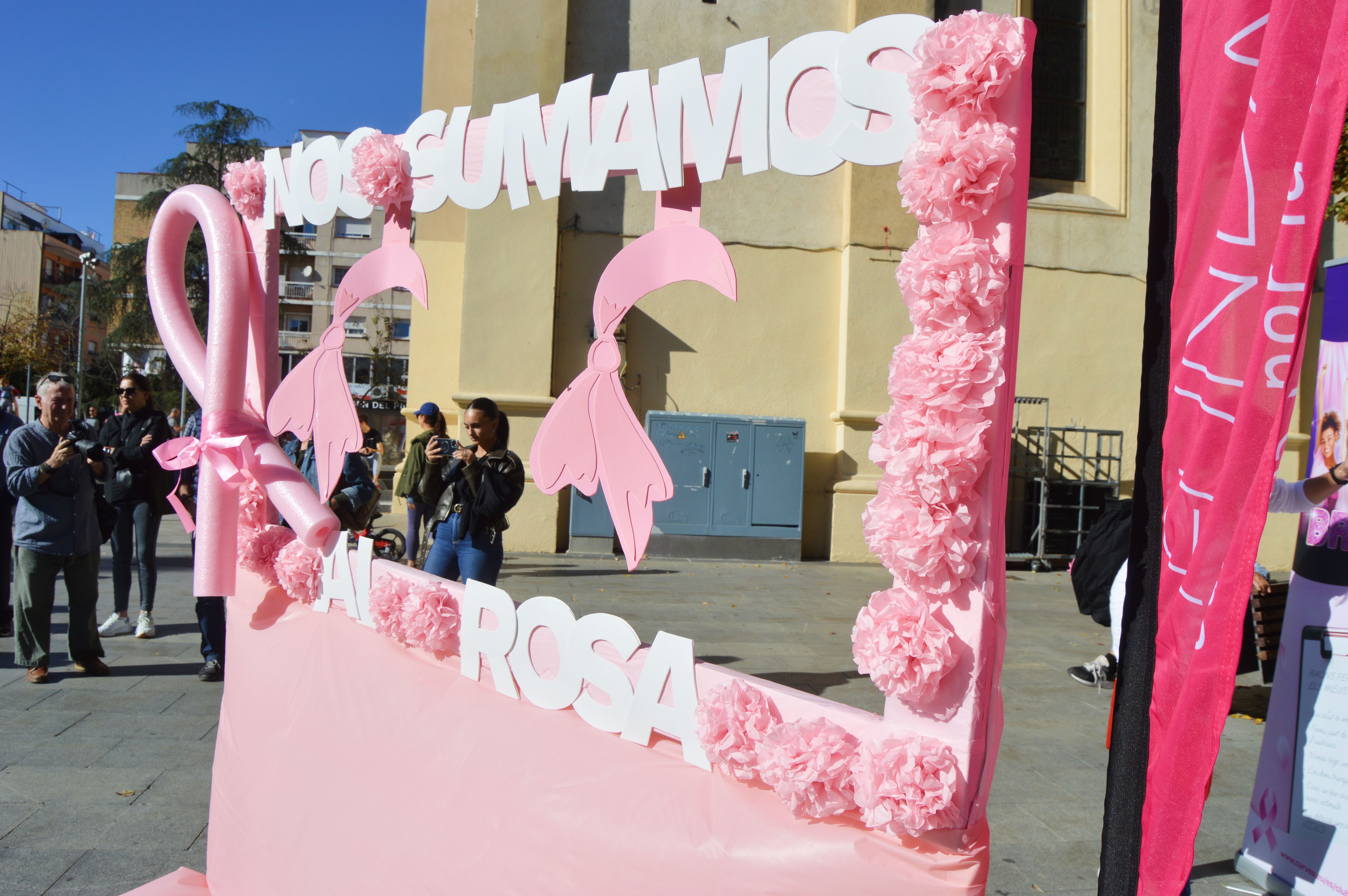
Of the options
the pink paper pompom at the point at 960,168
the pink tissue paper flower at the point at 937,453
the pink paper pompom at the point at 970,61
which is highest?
the pink paper pompom at the point at 970,61

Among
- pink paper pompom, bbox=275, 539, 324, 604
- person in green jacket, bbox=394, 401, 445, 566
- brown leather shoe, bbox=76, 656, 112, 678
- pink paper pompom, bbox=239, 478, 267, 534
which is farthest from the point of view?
person in green jacket, bbox=394, 401, 445, 566

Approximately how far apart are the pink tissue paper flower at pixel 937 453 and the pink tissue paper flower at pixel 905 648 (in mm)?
182

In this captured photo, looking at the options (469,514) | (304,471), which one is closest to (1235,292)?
(469,514)

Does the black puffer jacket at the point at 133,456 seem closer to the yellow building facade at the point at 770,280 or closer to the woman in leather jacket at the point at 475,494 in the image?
the woman in leather jacket at the point at 475,494

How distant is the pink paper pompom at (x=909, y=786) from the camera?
1.36 metres

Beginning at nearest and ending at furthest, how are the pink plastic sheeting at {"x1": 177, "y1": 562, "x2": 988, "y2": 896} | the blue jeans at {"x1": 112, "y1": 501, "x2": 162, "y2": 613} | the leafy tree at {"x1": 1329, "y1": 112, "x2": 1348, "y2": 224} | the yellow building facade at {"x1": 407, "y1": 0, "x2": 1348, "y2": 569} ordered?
the pink plastic sheeting at {"x1": 177, "y1": 562, "x2": 988, "y2": 896} < the leafy tree at {"x1": 1329, "y1": 112, "x2": 1348, "y2": 224} < the blue jeans at {"x1": 112, "y1": 501, "x2": 162, "y2": 613} < the yellow building facade at {"x1": 407, "y1": 0, "x2": 1348, "y2": 569}

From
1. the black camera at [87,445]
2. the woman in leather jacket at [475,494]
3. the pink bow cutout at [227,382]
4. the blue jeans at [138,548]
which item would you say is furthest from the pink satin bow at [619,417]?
the blue jeans at [138,548]

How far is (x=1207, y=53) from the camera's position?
62.6 inches

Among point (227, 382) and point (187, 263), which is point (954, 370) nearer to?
point (227, 382)

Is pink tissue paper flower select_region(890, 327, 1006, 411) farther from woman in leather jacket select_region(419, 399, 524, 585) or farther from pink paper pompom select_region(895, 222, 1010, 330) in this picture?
woman in leather jacket select_region(419, 399, 524, 585)

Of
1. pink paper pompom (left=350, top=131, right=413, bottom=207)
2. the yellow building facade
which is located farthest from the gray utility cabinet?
pink paper pompom (left=350, top=131, right=413, bottom=207)

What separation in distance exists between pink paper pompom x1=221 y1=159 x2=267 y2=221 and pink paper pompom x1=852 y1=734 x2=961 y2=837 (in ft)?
8.49

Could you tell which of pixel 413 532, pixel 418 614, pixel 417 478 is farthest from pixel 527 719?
pixel 413 532

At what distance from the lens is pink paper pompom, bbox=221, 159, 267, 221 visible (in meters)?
2.89
